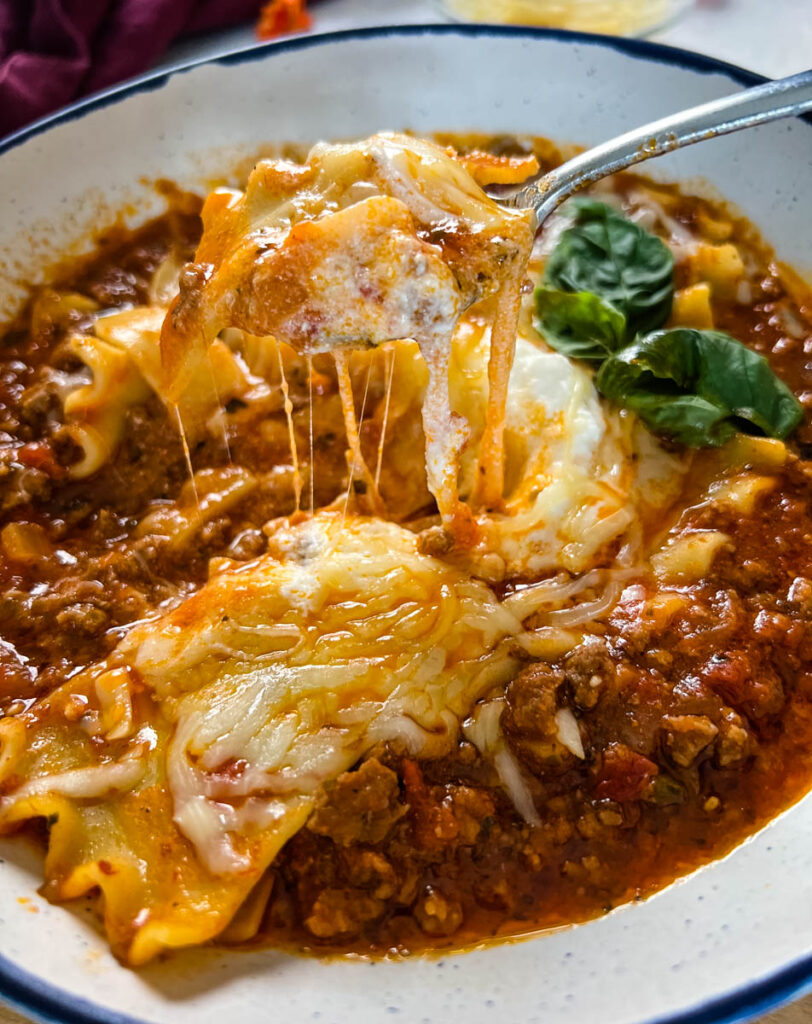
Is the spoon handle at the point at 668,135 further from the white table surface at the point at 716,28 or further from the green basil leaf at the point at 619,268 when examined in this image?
the white table surface at the point at 716,28

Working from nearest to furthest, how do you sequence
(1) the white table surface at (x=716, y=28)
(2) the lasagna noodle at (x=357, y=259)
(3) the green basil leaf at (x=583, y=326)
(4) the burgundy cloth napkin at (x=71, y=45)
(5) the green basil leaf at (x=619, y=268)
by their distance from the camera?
(2) the lasagna noodle at (x=357, y=259) → (3) the green basil leaf at (x=583, y=326) → (5) the green basil leaf at (x=619, y=268) → (4) the burgundy cloth napkin at (x=71, y=45) → (1) the white table surface at (x=716, y=28)

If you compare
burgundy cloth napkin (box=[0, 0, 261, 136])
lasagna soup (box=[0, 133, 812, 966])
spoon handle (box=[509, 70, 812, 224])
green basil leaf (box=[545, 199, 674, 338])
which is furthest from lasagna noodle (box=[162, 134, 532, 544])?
burgundy cloth napkin (box=[0, 0, 261, 136])

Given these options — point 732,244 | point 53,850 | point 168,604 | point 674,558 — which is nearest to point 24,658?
point 168,604

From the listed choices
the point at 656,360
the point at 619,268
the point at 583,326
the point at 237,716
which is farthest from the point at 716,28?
the point at 237,716

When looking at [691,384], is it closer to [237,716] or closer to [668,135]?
[668,135]

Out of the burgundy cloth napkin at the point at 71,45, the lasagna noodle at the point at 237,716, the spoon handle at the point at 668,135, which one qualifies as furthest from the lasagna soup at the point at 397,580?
the burgundy cloth napkin at the point at 71,45
